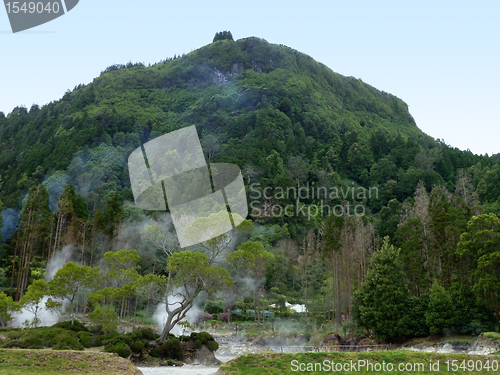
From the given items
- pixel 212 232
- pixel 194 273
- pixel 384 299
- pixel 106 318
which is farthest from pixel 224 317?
pixel 194 273

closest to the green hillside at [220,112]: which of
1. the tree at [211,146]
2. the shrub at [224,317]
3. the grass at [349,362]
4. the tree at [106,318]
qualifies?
the tree at [211,146]

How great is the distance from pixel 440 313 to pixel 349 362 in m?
13.4

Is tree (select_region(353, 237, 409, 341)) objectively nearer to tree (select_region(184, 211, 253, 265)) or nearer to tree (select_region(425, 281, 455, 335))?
tree (select_region(425, 281, 455, 335))

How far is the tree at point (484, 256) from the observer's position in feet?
85.2

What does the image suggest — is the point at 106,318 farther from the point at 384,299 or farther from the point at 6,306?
the point at 384,299

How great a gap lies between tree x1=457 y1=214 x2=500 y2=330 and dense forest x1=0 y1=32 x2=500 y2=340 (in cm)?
8

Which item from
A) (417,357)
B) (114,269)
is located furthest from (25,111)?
(417,357)

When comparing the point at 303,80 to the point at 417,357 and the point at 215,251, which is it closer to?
the point at 215,251

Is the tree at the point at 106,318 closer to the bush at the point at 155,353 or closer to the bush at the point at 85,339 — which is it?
the bush at the point at 85,339

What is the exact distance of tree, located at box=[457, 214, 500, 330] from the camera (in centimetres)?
2597

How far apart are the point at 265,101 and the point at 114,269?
8383cm

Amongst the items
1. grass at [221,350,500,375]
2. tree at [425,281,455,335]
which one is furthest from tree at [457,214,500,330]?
grass at [221,350,500,375]

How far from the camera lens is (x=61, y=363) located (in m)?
16.4

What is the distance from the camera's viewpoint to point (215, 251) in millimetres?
25250
